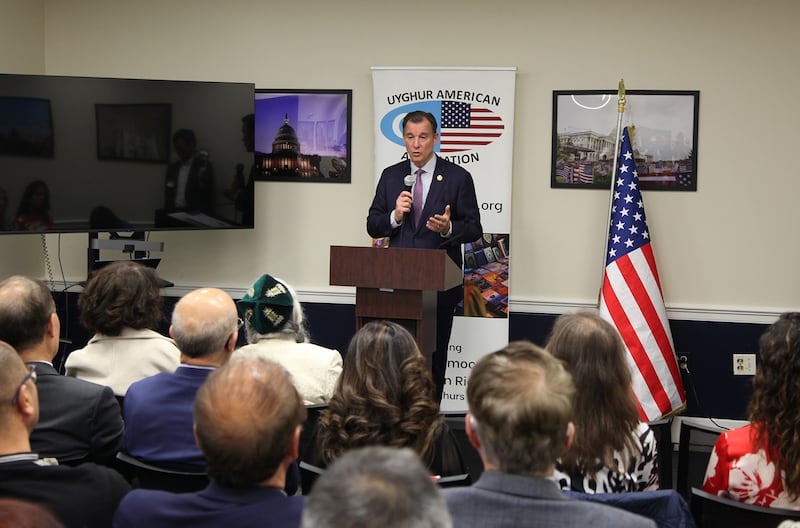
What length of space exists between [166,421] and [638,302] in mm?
3347

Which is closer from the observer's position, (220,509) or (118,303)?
(220,509)

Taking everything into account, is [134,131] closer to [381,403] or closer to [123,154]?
[123,154]

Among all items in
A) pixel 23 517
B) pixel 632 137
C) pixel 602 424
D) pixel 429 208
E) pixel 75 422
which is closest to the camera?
pixel 23 517

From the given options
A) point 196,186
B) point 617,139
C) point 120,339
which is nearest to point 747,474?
point 120,339

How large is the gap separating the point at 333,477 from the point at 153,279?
221cm

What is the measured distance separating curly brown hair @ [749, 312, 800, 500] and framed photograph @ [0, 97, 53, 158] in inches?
164

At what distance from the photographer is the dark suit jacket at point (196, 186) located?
5285 mm

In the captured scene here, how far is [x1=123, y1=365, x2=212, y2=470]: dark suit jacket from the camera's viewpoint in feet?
7.52

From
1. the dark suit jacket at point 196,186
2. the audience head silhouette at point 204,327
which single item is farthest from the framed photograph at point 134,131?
the audience head silhouette at point 204,327

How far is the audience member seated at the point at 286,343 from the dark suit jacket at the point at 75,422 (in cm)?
54

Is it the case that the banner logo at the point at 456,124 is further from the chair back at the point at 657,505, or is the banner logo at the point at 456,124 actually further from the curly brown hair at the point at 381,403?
the chair back at the point at 657,505

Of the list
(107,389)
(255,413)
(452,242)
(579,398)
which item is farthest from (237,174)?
(255,413)

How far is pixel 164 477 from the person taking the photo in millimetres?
2197

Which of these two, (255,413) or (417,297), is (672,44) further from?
(255,413)
